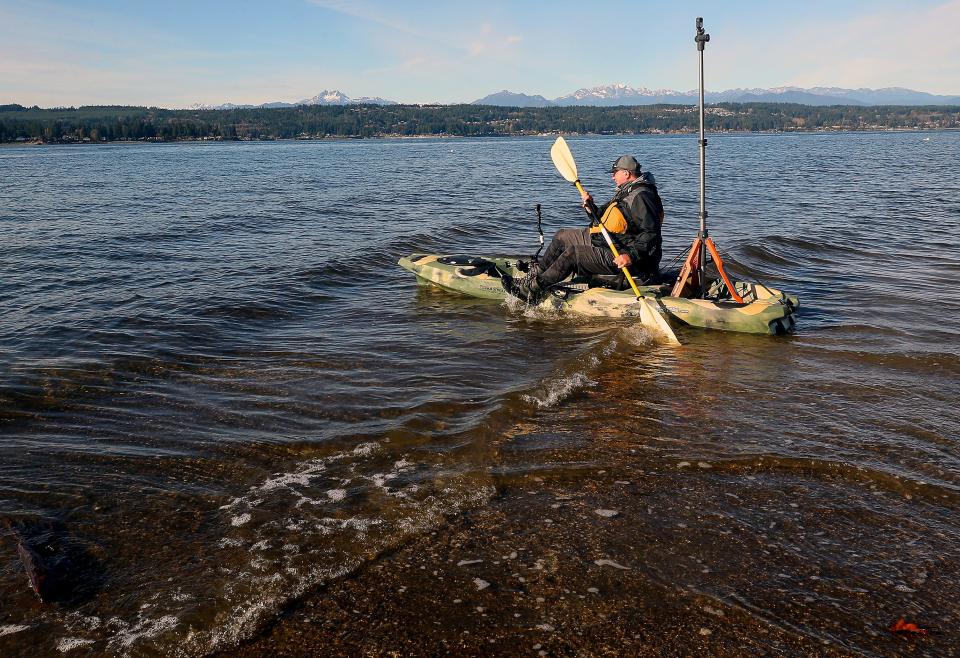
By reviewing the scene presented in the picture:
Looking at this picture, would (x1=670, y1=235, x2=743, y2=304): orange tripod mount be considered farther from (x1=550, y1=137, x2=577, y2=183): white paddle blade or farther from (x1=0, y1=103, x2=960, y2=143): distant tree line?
(x1=0, y1=103, x2=960, y2=143): distant tree line

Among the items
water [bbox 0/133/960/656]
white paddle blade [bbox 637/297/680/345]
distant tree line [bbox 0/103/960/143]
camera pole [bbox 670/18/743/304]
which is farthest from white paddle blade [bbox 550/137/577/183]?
distant tree line [bbox 0/103/960/143]

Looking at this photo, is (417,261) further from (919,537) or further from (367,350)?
(919,537)

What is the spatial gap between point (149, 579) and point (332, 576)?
109 cm

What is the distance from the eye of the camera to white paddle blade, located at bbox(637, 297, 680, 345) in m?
8.80

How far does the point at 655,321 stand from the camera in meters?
9.02

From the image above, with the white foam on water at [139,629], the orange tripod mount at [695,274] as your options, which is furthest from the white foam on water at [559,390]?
the white foam on water at [139,629]

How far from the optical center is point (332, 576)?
3.97 metres

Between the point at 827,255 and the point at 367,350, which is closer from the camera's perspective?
the point at 367,350

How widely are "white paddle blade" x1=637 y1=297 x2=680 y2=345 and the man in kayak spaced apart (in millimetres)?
673

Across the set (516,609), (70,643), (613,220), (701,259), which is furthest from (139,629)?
(701,259)

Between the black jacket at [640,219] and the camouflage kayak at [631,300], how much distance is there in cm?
63

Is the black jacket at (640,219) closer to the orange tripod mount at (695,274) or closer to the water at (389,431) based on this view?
the orange tripod mount at (695,274)

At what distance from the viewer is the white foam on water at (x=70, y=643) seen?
3473mm

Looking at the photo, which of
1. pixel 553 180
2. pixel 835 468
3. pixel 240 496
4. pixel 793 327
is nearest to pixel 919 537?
pixel 835 468
